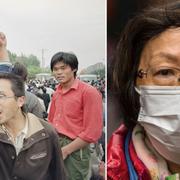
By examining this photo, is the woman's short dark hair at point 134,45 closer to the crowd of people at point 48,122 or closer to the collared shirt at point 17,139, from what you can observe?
the crowd of people at point 48,122

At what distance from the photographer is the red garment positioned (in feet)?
7.30

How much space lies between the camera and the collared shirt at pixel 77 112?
2189mm

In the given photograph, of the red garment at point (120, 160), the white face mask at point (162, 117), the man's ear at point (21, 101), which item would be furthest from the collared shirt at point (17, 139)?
the white face mask at point (162, 117)

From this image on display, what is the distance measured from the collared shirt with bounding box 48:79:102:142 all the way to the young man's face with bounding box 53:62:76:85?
0.13ft

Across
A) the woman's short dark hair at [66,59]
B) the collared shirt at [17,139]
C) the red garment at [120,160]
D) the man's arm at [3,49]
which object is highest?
the man's arm at [3,49]

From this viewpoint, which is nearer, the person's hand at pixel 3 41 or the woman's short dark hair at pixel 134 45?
the person's hand at pixel 3 41

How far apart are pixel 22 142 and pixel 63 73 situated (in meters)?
0.48

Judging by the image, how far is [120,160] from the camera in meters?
2.27

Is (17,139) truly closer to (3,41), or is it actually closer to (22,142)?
(22,142)

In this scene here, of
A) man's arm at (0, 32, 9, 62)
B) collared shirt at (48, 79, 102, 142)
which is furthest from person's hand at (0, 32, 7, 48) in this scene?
collared shirt at (48, 79, 102, 142)

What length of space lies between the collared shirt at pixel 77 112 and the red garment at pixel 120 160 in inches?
5.3

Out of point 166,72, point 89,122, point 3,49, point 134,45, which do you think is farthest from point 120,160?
point 3,49

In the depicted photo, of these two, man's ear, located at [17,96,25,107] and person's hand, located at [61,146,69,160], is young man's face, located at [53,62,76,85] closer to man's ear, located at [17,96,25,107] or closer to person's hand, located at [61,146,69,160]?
man's ear, located at [17,96,25,107]

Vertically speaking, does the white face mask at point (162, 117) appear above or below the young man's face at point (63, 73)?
below
